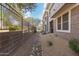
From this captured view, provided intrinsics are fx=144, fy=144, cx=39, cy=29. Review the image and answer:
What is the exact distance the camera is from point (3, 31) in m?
3.45

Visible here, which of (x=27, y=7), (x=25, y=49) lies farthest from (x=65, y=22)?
(x=25, y=49)

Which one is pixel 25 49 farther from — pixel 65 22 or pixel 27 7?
pixel 65 22

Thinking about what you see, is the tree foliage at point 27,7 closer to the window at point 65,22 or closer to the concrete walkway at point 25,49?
the concrete walkway at point 25,49

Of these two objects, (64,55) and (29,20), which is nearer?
(64,55)

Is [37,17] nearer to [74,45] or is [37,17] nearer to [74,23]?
[74,23]

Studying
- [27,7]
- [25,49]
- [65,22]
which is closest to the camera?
[25,49]

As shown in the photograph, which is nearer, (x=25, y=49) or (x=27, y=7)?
(x=25, y=49)

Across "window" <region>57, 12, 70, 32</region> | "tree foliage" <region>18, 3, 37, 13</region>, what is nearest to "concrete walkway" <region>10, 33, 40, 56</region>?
"tree foliage" <region>18, 3, 37, 13</region>

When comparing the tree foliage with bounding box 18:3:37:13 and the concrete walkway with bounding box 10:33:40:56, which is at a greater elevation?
the tree foliage with bounding box 18:3:37:13

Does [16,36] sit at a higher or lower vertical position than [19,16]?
lower

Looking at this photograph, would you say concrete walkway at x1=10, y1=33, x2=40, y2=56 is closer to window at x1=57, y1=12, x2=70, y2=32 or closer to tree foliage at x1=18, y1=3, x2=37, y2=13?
tree foliage at x1=18, y1=3, x2=37, y2=13

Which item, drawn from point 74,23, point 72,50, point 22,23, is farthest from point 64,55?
point 22,23

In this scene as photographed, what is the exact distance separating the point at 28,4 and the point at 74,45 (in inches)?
75.9

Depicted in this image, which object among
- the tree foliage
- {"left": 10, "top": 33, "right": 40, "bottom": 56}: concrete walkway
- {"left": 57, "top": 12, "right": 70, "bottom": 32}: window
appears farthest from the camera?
{"left": 57, "top": 12, "right": 70, "bottom": 32}: window
